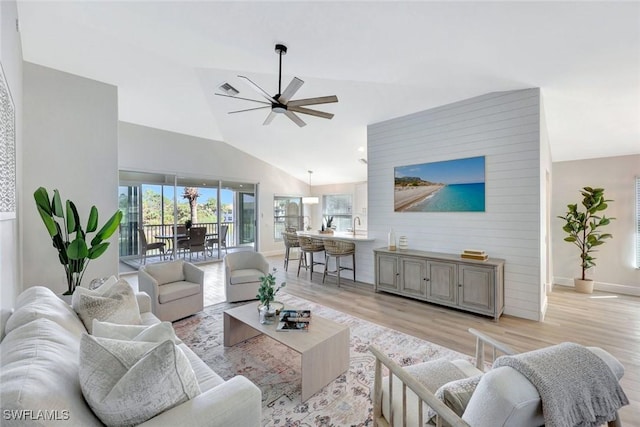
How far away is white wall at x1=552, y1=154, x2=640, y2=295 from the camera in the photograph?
179 inches

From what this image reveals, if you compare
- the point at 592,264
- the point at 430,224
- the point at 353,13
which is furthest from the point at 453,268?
the point at 353,13

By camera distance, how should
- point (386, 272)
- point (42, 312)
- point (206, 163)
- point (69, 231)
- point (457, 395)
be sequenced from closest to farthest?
point (457, 395) < point (42, 312) < point (69, 231) < point (386, 272) < point (206, 163)

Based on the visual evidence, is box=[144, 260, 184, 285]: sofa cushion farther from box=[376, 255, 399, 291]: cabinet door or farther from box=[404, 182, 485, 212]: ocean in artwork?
box=[404, 182, 485, 212]: ocean in artwork

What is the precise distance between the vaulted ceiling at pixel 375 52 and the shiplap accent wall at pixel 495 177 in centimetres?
26

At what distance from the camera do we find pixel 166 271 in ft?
12.3

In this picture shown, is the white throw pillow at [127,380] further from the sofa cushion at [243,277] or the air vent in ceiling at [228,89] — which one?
the air vent in ceiling at [228,89]

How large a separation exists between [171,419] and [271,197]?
7.85 metres

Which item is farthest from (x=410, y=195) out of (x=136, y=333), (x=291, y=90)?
(x=136, y=333)

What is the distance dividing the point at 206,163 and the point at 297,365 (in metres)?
6.12

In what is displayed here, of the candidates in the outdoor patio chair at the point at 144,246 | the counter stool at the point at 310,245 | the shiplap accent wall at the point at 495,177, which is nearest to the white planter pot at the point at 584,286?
the shiplap accent wall at the point at 495,177

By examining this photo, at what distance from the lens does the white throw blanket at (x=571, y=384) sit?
3.16 feet

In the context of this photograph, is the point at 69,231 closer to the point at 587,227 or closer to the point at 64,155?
the point at 64,155

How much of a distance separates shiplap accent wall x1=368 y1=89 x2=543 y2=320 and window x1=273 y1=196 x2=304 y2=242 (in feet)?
16.5

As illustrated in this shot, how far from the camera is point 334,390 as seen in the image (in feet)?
7.33
